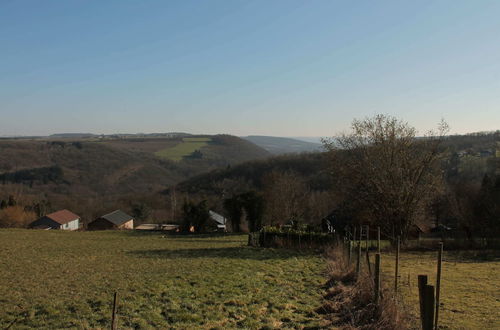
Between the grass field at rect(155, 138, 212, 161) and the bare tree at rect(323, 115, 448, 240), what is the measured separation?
4354 inches

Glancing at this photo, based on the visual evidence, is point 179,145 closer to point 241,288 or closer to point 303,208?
point 303,208

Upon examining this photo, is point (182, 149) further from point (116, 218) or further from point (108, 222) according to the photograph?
point (108, 222)

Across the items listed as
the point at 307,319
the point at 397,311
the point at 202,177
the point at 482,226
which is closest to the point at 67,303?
the point at 307,319

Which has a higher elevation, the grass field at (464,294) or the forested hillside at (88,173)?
the forested hillside at (88,173)

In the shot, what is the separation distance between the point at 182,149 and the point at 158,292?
14483 centimetres

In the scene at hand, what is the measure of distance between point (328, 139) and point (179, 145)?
138483mm

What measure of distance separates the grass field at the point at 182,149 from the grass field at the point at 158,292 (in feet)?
388

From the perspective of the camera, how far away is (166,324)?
7.87 metres

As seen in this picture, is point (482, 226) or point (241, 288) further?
point (482, 226)

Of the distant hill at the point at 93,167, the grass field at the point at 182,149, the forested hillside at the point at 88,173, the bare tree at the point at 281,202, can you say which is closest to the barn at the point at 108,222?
the forested hillside at the point at 88,173

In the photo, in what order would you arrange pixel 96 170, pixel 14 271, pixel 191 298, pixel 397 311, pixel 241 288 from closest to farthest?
1. pixel 397 311
2. pixel 191 298
3. pixel 241 288
4. pixel 14 271
5. pixel 96 170

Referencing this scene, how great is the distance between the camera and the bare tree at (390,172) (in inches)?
993

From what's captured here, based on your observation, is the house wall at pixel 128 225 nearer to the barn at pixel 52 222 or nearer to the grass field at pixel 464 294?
the barn at pixel 52 222

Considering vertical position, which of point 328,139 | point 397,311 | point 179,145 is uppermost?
point 179,145
